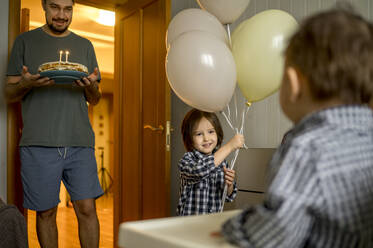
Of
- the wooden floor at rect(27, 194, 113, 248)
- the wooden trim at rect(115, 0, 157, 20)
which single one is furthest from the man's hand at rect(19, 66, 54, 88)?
the wooden floor at rect(27, 194, 113, 248)

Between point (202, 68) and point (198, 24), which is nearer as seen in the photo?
point (202, 68)

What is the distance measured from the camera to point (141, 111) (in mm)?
2973

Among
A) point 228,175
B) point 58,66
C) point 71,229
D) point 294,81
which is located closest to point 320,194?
point 294,81

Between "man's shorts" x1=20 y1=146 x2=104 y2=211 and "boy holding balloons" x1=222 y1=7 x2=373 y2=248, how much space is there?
1.73 metres

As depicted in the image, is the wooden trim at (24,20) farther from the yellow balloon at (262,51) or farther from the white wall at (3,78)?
the yellow balloon at (262,51)

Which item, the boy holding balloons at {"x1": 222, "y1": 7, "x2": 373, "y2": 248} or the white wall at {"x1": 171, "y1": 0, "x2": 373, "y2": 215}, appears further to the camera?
the white wall at {"x1": 171, "y1": 0, "x2": 373, "y2": 215}

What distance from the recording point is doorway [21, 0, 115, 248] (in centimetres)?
380

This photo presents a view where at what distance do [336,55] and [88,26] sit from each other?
5036 millimetres

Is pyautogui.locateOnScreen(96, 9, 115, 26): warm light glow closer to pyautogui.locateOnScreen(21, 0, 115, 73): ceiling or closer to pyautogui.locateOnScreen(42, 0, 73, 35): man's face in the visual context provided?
pyautogui.locateOnScreen(21, 0, 115, 73): ceiling

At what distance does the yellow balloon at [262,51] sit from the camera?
1.57 m

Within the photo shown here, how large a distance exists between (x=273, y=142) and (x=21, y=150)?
4.78 feet

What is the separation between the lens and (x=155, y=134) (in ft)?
9.21

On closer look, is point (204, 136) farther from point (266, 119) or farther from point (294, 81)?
point (294, 81)

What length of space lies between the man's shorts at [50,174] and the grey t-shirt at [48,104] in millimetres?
52
